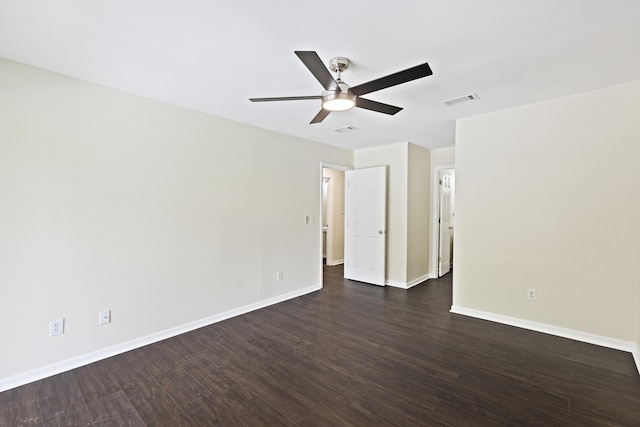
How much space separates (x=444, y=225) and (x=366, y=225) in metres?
1.75

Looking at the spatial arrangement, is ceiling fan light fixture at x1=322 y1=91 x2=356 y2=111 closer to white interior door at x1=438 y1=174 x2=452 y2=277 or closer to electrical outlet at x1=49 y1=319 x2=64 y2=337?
electrical outlet at x1=49 y1=319 x2=64 y2=337

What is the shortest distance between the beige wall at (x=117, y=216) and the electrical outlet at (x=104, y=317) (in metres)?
0.04

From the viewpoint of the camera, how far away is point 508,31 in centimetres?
185

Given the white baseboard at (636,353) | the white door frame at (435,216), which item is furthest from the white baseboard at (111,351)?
the white baseboard at (636,353)

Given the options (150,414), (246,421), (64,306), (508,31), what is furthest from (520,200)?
(64,306)

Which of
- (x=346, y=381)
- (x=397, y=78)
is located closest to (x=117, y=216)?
(x=346, y=381)

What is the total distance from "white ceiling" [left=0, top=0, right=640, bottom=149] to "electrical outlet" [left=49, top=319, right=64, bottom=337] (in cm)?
213

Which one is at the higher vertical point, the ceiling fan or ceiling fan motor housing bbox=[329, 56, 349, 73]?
ceiling fan motor housing bbox=[329, 56, 349, 73]

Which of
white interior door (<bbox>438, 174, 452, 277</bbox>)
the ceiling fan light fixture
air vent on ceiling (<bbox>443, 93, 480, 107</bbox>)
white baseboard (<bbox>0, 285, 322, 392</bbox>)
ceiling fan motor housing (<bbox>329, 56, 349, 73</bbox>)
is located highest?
air vent on ceiling (<bbox>443, 93, 480, 107</bbox>)

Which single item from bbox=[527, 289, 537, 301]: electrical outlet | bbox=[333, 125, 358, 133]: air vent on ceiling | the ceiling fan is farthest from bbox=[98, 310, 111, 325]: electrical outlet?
bbox=[527, 289, 537, 301]: electrical outlet

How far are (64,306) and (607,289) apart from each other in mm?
5081

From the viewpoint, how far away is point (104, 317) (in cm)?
266

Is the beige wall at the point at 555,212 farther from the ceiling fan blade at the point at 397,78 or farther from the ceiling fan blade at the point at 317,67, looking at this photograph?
the ceiling fan blade at the point at 317,67

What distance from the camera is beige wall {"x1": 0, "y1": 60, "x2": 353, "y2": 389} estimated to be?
7.42 feet
